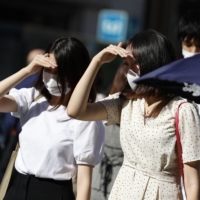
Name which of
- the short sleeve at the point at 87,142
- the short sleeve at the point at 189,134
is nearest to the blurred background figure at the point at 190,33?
the short sleeve at the point at 87,142

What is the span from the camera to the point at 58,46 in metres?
4.00

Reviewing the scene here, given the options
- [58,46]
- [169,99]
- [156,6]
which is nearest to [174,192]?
[169,99]

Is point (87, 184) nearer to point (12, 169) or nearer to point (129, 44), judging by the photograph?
point (12, 169)

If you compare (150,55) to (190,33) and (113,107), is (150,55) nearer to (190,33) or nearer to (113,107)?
(113,107)

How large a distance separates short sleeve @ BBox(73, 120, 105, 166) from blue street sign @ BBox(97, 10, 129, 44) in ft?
27.8

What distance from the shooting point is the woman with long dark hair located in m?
3.85

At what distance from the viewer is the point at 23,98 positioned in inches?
160

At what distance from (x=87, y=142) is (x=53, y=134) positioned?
7.8 inches

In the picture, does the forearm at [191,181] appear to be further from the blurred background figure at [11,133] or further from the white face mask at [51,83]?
the blurred background figure at [11,133]

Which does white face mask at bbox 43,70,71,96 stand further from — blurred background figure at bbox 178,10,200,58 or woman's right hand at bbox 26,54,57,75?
blurred background figure at bbox 178,10,200,58

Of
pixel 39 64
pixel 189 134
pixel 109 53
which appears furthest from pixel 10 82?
pixel 189 134

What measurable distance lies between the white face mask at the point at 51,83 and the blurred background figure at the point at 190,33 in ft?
3.16

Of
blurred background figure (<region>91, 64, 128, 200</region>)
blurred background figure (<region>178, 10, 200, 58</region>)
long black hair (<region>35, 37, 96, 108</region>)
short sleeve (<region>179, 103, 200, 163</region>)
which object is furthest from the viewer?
blurred background figure (<region>91, 64, 128, 200</region>)

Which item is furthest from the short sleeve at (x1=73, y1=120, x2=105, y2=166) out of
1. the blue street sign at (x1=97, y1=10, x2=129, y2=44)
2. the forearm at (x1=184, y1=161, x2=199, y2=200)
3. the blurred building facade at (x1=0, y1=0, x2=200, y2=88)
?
the blue street sign at (x1=97, y1=10, x2=129, y2=44)
